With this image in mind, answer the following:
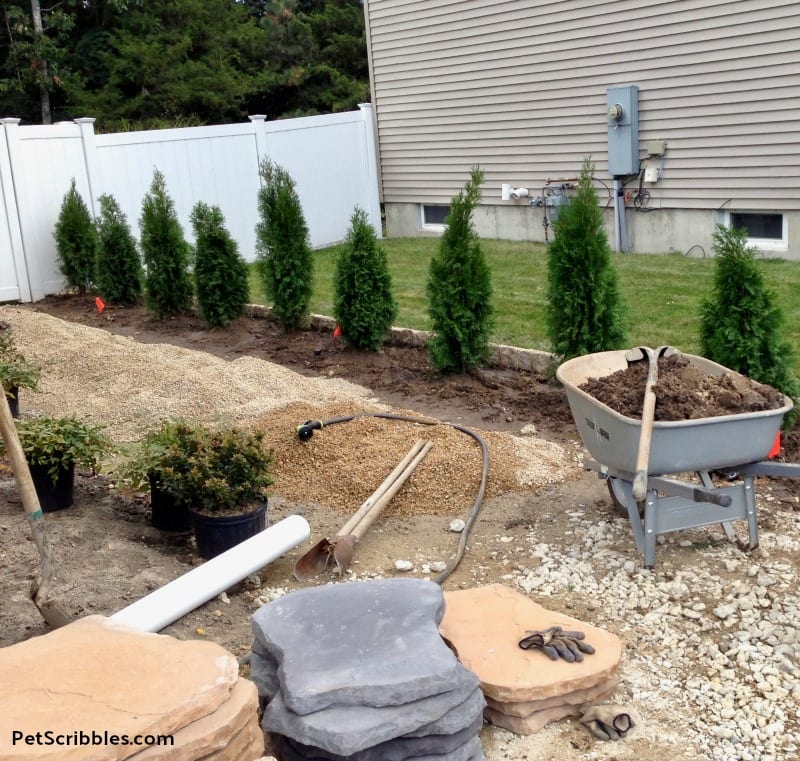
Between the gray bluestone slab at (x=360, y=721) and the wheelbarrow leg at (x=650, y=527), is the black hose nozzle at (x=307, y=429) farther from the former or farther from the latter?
the gray bluestone slab at (x=360, y=721)

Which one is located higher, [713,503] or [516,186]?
[516,186]

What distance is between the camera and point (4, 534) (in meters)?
4.82

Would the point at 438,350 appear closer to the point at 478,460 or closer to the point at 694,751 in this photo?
the point at 478,460

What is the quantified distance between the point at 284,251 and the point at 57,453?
5.01 metres

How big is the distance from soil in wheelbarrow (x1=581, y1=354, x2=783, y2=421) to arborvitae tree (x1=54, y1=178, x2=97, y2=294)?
8.86 meters

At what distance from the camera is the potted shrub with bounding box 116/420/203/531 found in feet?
15.9

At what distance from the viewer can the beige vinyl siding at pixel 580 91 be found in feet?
36.8

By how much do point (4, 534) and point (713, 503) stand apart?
3.39 meters

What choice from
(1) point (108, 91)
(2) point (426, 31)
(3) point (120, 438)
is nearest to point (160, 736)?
(3) point (120, 438)

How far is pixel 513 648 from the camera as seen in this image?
Result: 3561 mm

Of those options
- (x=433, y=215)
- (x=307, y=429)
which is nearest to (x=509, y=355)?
(x=307, y=429)

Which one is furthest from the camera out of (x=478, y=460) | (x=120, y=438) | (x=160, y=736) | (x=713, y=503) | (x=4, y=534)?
(x=120, y=438)

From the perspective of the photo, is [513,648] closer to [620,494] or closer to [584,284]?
[620,494]

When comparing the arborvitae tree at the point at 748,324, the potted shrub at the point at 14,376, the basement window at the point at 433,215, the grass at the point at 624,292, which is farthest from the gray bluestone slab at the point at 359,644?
the basement window at the point at 433,215
